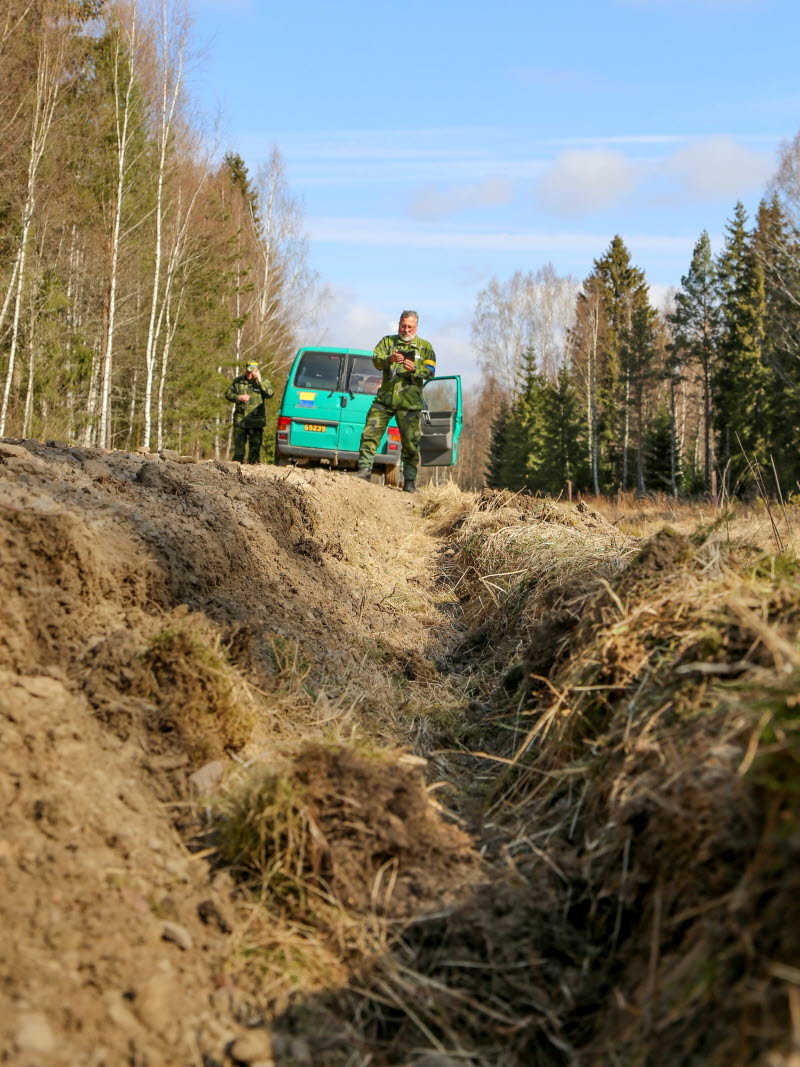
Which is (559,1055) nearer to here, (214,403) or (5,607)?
(5,607)

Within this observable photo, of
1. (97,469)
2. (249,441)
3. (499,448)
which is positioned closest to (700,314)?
(499,448)

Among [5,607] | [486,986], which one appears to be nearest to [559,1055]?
[486,986]

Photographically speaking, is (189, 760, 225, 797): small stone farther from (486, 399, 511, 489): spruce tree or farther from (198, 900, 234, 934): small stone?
(486, 399, 511, 489): spruce tree

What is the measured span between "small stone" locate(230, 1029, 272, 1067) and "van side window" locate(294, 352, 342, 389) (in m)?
12.5

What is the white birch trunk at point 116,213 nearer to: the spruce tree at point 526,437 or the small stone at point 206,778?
the small stone at point 206,778

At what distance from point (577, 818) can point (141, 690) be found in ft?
5.00

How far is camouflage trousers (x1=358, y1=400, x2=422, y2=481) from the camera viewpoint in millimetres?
11766

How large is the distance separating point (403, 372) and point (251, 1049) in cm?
996

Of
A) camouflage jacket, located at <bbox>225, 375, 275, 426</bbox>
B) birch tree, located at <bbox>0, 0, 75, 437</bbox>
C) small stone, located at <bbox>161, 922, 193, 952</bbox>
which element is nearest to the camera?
small stone, located at <bbox>161, 922, 193, 952</bbox>

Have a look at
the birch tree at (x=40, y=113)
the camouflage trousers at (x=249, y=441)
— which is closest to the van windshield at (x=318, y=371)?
the camouflage trousers at (x=249, y=441)

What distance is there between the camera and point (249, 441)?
A: 16.2 metres

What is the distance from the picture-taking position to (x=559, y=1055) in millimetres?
2125

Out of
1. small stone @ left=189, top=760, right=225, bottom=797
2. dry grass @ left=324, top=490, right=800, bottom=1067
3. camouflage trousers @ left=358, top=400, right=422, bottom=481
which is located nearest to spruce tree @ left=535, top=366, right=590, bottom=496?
camouflage trousers @ left=358, top=400, right=422, bottom=481

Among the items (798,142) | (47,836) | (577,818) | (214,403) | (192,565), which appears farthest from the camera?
(798,142)
